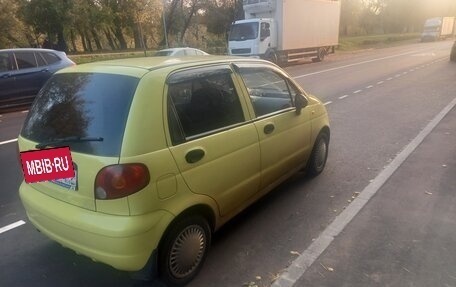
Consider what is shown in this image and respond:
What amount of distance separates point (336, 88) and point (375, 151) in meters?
7.27

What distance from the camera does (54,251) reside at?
11.4 ft

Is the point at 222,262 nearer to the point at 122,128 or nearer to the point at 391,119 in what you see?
the point at 122,128

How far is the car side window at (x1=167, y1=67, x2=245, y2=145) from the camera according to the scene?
A: 113 inches

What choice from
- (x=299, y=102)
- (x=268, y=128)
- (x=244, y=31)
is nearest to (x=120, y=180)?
(x=268, y=128)

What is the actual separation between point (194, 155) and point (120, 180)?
2.00 feet

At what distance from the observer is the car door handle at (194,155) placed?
284 cm

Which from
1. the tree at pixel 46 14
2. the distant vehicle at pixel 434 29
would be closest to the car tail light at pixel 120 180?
the tree at pixel 46 14

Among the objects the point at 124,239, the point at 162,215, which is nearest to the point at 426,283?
the point at 162,215

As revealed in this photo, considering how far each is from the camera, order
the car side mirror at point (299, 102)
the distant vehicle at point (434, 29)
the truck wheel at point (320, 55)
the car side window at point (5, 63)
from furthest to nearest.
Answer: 1. the distant vehicle at point (434, 29)
2. the truck wheel at point (320, 55)
3. the car side window at point (5, 63)
4. the car side mirror at point (299, 102)

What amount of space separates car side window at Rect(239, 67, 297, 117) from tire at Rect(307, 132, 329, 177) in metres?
0.82

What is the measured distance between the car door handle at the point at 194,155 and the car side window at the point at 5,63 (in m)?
9.82

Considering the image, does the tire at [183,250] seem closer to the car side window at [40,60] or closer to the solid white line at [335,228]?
the solid white line at [335,228]

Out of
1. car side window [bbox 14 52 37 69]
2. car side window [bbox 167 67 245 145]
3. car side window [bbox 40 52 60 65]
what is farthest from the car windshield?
car side window [bbox 167 67 245 145]

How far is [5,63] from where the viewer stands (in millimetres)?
10492
